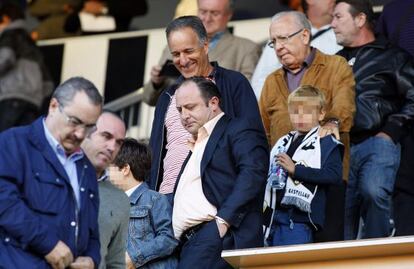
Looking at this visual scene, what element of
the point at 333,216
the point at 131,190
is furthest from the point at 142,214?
the point at 333,216

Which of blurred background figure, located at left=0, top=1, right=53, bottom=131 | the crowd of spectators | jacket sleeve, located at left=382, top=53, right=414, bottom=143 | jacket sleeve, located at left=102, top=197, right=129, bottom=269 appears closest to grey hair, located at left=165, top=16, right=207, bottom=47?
the crowd of spectators

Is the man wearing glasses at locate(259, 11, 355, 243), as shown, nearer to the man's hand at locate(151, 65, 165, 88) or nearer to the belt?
the man's hand at locate(151, 65, 165, 88)

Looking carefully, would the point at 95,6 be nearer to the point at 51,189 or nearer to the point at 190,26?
the point at 190,26

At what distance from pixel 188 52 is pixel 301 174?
1029 mm

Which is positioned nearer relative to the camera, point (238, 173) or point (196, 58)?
point (238, 173)

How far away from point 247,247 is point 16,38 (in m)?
5.53

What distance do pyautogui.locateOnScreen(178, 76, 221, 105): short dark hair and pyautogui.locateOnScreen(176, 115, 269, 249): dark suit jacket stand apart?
0.15 meters

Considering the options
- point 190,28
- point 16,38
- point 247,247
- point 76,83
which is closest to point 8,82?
point 16,38

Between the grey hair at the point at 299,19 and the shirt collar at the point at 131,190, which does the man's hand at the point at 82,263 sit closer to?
the shirt collar at the point at 131,190

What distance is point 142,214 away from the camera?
8.86 meters

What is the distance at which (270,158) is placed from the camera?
9430 mm

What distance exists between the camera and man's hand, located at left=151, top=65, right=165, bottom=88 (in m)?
10.7

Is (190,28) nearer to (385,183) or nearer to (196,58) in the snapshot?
(196,58)

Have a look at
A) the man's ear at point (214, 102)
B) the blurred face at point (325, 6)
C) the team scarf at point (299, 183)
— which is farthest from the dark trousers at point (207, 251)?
the blurred face at point (325, 6)
